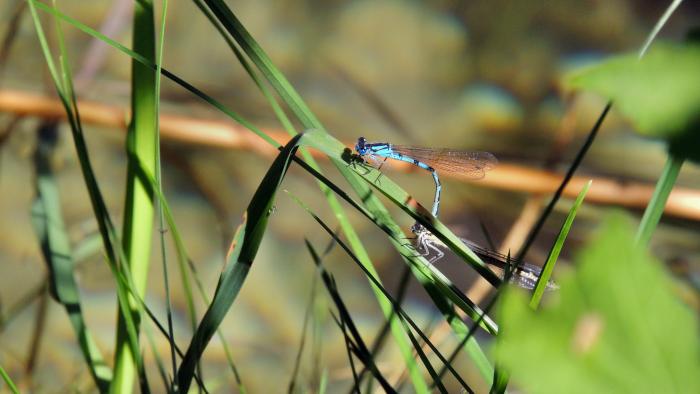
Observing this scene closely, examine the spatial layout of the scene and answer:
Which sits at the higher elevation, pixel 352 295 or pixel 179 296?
pixel 352 295

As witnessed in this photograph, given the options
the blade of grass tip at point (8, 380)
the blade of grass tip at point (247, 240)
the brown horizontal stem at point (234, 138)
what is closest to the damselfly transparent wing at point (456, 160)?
the brown horizontal stem at point (234, 138)

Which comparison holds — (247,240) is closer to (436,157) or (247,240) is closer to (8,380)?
(8,380)

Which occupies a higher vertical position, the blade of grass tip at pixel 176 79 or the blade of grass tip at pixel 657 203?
the blade of grass tip at pixel 657 203

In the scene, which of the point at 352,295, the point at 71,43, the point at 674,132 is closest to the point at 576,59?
the point at 352,295

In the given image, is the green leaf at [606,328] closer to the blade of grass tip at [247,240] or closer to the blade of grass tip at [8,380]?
the blade of grass tip at [247,240]

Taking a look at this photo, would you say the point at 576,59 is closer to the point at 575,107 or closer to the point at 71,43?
the point at 575,107

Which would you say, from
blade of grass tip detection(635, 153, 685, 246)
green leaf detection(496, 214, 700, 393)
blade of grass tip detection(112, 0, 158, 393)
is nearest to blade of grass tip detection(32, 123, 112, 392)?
blade of grass tip detection(112, 0, 158, 393)

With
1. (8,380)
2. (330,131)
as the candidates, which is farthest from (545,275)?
(330,131)
